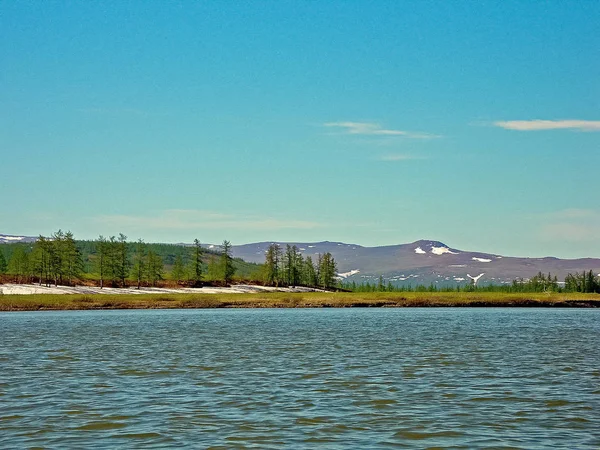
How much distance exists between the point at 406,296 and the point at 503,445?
14427 centimetres

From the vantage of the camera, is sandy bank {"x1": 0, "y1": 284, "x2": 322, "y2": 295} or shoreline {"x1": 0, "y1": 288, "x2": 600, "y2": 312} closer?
shoreline {"x1": 0, "y1": 288, "x2": 600, "y2": 312}

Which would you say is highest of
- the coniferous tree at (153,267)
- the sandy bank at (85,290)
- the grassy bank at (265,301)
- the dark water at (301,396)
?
the coniferous tree at (153,267)

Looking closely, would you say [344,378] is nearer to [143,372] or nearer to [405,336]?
[143,372]

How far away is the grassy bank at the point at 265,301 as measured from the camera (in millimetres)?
125312

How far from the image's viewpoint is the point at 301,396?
89.9 ft

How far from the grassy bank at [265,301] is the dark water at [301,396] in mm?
78167

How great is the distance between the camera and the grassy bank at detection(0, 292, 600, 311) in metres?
125

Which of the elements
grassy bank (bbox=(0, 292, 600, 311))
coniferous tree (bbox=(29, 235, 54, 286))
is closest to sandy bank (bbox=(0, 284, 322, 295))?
coniferous tree (bbox=(29, 235, 54, 286))

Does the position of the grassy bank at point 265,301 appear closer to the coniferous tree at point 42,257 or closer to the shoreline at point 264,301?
the shoreline at point 264,301

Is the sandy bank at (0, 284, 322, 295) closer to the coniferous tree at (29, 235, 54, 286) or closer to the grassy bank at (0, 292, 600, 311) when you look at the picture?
the coniferous tree at (29, 235, 54, 286)

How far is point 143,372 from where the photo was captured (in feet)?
116

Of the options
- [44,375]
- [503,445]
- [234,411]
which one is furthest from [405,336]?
[503,445]

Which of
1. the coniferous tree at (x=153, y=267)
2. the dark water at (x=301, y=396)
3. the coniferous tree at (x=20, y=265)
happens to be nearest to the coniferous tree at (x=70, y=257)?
the coniferous tree at (x=20, y=265)

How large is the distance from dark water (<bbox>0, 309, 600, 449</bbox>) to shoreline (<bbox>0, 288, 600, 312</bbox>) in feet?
256
